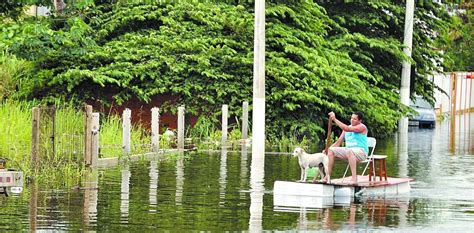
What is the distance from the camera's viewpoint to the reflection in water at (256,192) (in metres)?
17.6

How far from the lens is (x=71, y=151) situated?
25.3 meters

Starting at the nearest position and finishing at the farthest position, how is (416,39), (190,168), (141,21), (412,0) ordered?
(190,168) → (141,21) → (412,0) → (416,39)

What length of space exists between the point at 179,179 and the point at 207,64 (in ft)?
43.6

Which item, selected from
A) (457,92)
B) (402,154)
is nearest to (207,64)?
(402,154)

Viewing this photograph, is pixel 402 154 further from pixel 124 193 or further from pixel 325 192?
pixel 124 193

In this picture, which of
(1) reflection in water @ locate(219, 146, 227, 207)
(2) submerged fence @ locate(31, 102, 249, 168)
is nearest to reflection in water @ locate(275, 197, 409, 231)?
(1) reflection in water @ locate(219, 146, 227, 207)

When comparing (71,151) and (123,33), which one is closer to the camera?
(71,151)

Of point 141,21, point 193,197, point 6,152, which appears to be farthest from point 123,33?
point 193,197

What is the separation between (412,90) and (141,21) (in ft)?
47.7

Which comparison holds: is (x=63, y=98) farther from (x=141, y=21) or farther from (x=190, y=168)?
(x=190, y=168)

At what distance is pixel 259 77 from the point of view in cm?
2966

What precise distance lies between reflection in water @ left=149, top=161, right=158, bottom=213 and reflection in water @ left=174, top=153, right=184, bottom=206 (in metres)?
0.37

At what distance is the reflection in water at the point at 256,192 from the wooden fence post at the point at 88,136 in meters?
3.27

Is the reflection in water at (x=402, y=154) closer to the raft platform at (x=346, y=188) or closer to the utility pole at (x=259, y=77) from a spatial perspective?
the utility pole at (x=259, y=77)
